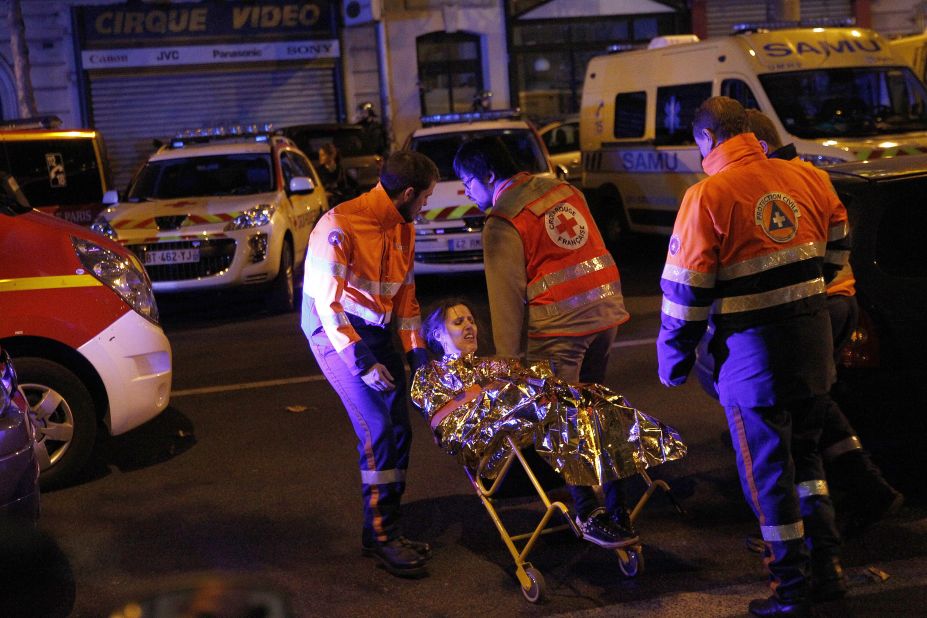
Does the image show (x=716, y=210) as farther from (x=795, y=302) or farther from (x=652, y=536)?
(x=652, y=536)

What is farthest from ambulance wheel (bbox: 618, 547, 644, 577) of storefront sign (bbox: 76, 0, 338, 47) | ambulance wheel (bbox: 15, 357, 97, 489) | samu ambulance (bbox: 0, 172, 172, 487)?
storefront sign (bbox: 76, 0, 338, 47)

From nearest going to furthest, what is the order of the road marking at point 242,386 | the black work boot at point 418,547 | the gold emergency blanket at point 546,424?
1. the gold emergency blanket at point 546,424
2. the black work boot at point 418,547
3. the road marking at point 242,386

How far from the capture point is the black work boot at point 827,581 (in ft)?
13.3

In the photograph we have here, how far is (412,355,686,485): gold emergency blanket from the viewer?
165 inches

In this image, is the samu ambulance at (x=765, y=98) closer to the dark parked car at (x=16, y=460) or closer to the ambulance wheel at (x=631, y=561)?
the ambulance wheel at (x=631, y=561)

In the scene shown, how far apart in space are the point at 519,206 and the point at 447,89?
62.3 feet

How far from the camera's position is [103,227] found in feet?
36.0

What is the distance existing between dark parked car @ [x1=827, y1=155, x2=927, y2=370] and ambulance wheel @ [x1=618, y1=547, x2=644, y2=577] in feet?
4.30

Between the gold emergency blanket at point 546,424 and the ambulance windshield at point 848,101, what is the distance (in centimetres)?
778

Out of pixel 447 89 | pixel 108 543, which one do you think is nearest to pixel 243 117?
pixel 447 89

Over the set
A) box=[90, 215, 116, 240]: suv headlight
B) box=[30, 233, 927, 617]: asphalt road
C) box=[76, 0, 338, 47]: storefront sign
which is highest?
box=[76, 0, 338, 47]: storefront sign

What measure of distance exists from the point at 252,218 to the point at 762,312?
7.84 metres

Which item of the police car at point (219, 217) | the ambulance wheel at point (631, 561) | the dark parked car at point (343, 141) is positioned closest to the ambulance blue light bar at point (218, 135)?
the police car at point (219, 217)

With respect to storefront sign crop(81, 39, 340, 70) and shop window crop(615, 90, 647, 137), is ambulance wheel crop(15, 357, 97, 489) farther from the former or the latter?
storefront sign crop(81, 39, 340, 70)
